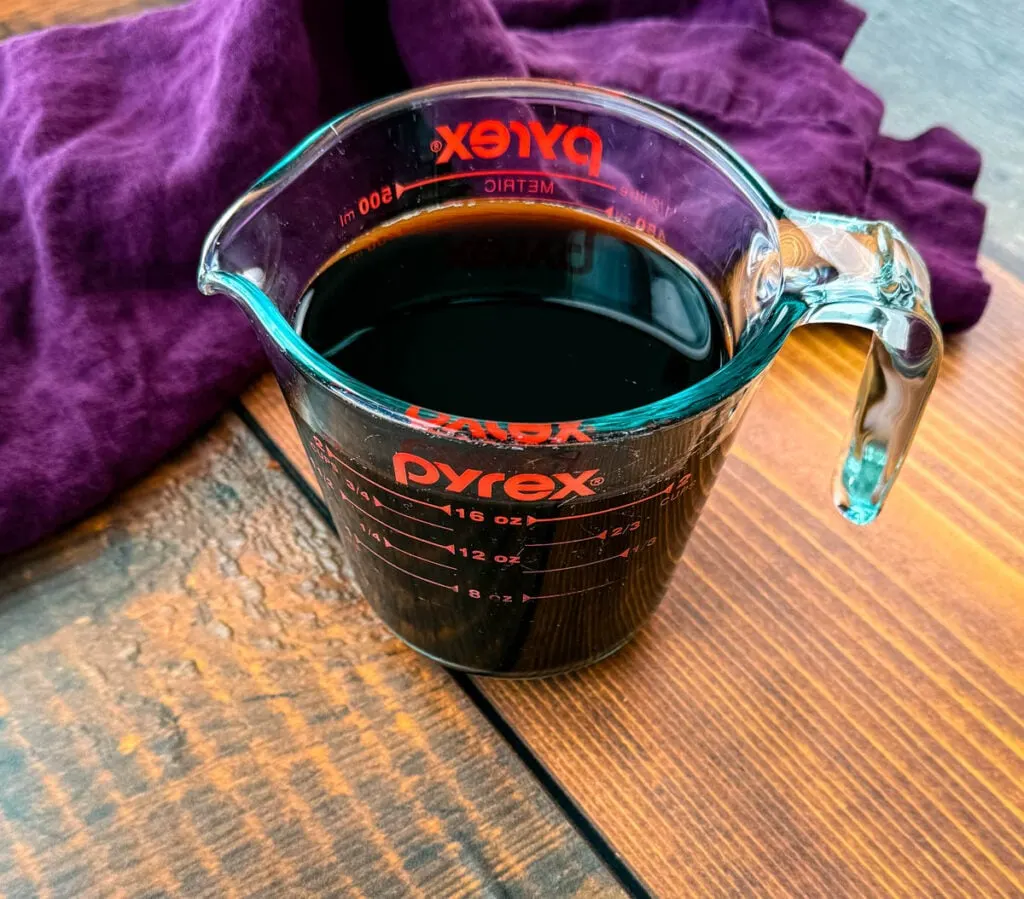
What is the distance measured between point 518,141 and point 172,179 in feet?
0.73

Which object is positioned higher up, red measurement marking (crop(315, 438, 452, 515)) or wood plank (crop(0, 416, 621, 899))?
red measurement marking (crop(315, 438, 452, 515))

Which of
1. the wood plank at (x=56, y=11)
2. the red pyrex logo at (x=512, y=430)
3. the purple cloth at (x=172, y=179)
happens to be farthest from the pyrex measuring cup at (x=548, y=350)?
the wood plank at (x=56, y=11)

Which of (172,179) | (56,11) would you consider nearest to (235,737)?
(172,179)

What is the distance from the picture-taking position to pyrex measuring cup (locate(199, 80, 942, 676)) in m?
0.36

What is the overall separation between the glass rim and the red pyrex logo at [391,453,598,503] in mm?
23

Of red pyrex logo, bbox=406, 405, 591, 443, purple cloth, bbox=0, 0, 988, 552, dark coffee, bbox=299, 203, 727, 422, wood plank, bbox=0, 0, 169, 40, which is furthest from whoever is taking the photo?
wood plank, bbox=0, 0, 169, 40

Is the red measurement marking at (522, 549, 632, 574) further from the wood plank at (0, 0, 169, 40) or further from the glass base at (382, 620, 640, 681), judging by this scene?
the wood plank at (0, 0, 169, 40)

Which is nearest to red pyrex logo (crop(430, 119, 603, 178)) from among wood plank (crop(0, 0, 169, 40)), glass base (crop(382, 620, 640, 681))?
glass base (crop(382, 620, 640, 681))

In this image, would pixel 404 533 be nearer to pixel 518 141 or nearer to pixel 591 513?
pixel 591 513

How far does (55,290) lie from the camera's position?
0.59 metres

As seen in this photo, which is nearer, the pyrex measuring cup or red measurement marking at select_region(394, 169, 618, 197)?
the pyrex measuring cup

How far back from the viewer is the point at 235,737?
460mm

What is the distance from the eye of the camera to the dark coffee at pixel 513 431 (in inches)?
14.3

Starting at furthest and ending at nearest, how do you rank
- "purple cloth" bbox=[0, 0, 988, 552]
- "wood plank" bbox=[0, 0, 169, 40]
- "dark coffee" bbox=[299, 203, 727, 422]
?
"wood plank" bbox=[0, 0, 169, 40] → "purple cloth" bbox=[0, 0, 988, 552] → "dark coffee" bbox=[299, 203, 727, 422]
